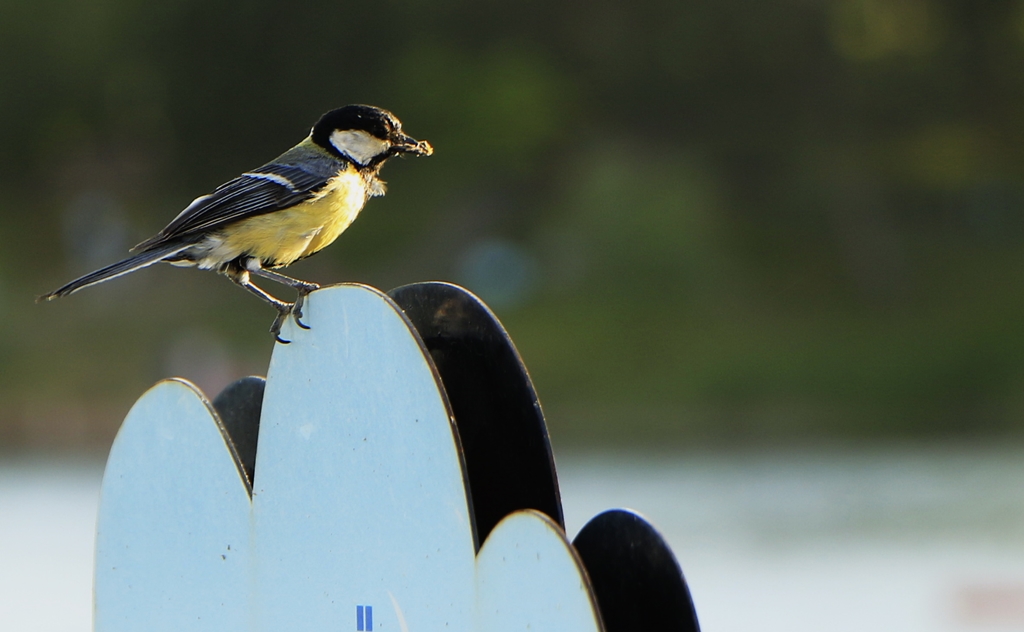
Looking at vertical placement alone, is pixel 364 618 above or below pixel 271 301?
below

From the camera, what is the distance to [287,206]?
219cm

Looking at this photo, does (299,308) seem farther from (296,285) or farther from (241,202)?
(241,202)

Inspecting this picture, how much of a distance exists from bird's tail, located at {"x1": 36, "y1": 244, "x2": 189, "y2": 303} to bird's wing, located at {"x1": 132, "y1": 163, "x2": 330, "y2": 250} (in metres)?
0.02

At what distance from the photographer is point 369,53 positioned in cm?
1094

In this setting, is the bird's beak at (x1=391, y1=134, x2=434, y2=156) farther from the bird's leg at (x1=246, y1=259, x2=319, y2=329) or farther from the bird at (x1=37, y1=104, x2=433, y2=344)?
the bird's leg at (x1=246, y1=259, x2=319, y2=329)

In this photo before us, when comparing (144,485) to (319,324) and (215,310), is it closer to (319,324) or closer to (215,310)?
(319,324)

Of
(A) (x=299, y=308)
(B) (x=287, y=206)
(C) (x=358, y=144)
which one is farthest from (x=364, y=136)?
(A) (x=299, y=308)

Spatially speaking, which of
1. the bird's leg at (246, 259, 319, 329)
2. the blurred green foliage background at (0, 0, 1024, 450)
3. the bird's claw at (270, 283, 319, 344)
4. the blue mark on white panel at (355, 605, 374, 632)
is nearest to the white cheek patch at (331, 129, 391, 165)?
the bird's leg at (246, 259, 319, 329)

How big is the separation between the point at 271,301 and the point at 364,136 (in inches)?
15.5

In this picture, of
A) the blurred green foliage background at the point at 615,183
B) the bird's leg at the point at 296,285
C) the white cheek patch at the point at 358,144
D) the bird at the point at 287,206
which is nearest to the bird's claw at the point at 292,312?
the bird's leg at the point at 296,285

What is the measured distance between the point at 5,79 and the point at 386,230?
425 cm

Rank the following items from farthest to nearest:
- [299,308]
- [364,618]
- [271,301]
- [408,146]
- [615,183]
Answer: [615,183], [408,146], [271,301], [299,308], [364,618]

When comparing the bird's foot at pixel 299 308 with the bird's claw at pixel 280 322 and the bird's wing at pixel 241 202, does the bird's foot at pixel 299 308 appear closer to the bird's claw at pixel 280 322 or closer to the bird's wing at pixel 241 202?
the bird's claw at pixel 280 322

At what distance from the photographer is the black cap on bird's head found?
7.01 feet
